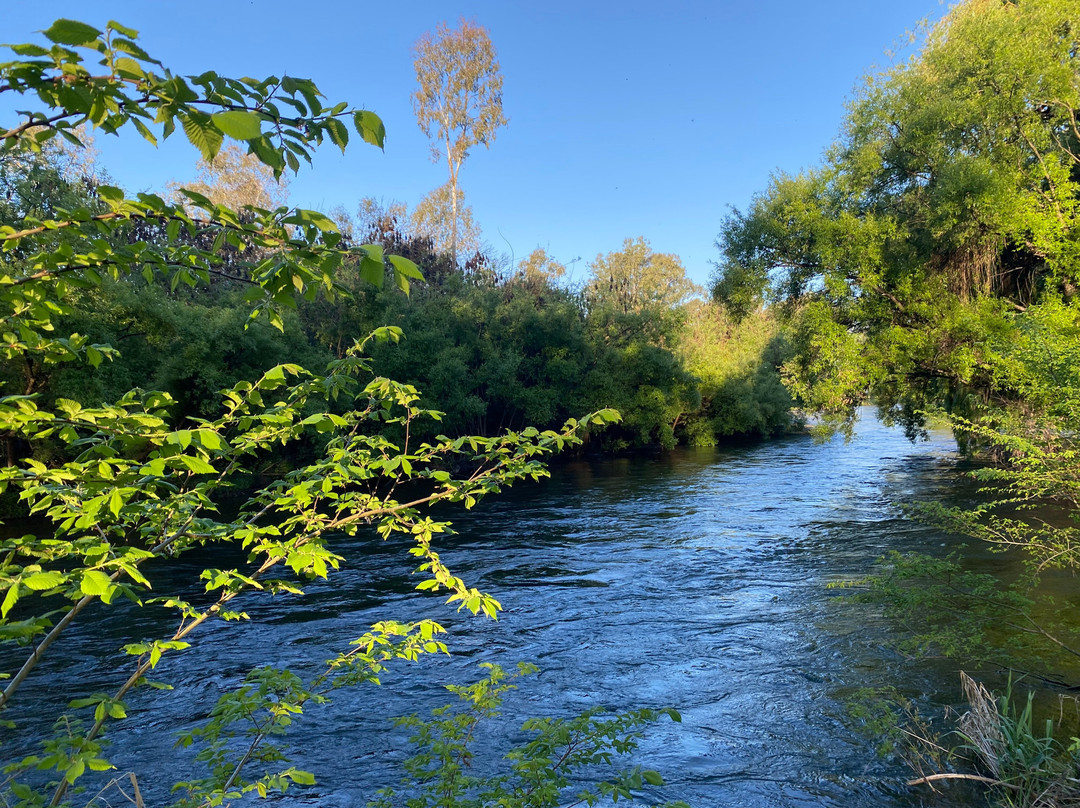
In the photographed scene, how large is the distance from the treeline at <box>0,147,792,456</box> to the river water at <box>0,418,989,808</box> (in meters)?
10.6

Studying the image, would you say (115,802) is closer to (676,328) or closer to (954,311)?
(954,311)

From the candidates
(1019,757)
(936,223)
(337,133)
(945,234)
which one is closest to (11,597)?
(337,133)

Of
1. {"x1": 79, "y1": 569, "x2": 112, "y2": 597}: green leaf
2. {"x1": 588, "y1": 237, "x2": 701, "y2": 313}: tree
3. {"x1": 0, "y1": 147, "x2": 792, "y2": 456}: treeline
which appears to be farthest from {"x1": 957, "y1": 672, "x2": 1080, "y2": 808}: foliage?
{"x1": 588, "y1": 237, "x2": 701, "y2": 313}: tree

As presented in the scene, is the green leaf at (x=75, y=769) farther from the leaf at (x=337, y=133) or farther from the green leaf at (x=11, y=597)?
the leaf at (x=337, y=133)

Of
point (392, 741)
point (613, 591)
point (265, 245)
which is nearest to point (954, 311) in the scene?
point (613, 591)

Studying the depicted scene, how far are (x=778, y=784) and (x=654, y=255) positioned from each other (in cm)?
9241

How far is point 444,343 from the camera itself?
3262 centimetres

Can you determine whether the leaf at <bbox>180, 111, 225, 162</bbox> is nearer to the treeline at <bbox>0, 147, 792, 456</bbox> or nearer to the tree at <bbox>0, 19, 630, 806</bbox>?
the tree at <bbox>0, 19, 630, 806</bbox>

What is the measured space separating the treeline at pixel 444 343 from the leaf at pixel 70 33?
19679 millimetres

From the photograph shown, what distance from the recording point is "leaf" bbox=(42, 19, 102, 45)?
5.70 feet

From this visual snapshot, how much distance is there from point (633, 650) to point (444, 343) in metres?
24.2

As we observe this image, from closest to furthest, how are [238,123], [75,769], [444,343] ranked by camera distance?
[238,123] → [75,769] → [444,343]

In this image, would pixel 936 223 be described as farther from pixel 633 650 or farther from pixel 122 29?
pixel 122 29

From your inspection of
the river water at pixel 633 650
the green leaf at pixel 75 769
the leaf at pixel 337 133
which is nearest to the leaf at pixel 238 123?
the leaf at pixel 337 133
